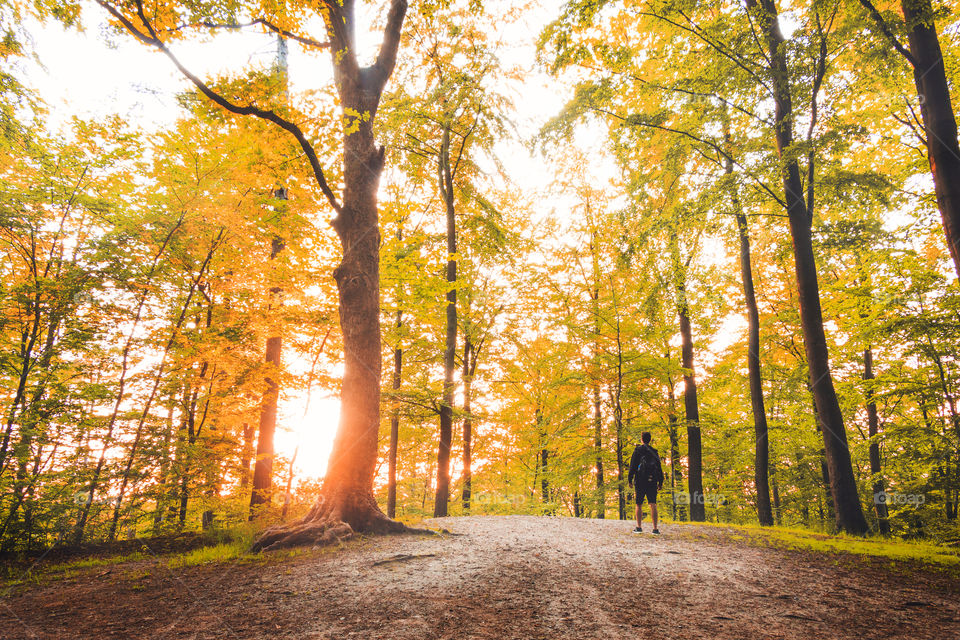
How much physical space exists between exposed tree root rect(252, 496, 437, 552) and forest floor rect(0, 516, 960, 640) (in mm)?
297

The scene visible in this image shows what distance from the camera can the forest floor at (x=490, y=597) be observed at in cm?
267

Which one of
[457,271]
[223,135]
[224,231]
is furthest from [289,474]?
[223,135]

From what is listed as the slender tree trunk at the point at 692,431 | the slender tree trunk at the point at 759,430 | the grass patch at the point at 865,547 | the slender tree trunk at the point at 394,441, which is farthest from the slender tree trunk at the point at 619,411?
the slender tree trunk at the point at 394,441

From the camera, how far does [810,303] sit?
26.2ft

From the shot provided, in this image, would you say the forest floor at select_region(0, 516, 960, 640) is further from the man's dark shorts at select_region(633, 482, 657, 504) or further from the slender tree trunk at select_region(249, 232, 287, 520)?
the slender tree trunk at select_region(249, 232, 287, 520)

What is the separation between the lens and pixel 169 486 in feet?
24.6

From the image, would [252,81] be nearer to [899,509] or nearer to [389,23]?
[389,23]

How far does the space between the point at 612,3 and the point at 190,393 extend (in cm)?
1251

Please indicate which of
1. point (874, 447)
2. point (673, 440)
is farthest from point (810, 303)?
point (874, 447)

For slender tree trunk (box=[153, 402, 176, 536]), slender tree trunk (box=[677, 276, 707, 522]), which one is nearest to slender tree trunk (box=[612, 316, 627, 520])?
slender tree trunk (box=[677, 276, 707, 522])

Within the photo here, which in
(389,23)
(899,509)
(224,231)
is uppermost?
(389,23)

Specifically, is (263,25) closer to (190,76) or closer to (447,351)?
(190,76)

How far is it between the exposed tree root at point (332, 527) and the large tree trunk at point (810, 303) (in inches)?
304

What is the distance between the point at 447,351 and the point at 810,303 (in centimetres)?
886
